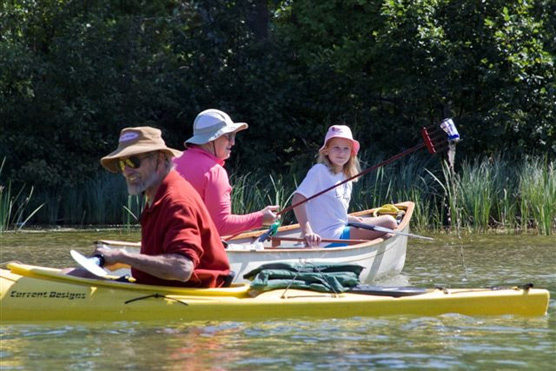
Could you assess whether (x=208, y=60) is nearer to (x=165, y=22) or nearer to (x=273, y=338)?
(x=165, y=22)

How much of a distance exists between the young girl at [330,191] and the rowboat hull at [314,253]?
0.77 ft

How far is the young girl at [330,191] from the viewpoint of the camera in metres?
10.8

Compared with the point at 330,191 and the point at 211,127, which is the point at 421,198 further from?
the point at 211,127

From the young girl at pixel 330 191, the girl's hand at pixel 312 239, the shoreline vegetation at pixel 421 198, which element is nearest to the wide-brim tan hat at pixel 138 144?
the girl's hand at pixel 312 239

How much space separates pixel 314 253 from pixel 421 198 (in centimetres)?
884

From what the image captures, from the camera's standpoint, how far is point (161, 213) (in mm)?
7422

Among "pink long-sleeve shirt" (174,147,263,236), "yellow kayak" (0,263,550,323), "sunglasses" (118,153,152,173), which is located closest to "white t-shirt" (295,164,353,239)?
"pink long-sleeve shirt" (174,147,263,236)

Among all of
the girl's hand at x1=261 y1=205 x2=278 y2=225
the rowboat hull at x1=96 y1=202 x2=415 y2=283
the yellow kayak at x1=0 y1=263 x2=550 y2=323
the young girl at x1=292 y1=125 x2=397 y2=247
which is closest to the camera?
the yellow kayak at x1=0 y1=263 x2=550 y2=323

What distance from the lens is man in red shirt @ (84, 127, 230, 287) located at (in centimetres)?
739

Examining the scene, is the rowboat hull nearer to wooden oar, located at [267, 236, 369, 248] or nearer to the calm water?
wooden oar, located at [267, 236, 369, 248]

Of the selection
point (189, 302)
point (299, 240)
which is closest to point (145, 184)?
point (189, 302)

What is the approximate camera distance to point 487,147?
20.8 m

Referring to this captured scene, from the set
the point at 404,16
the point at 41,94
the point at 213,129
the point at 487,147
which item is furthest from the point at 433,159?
the point at 213,129

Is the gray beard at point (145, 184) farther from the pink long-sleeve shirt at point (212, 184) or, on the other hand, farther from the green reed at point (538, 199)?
Result: the green reed at point (538, 199)
